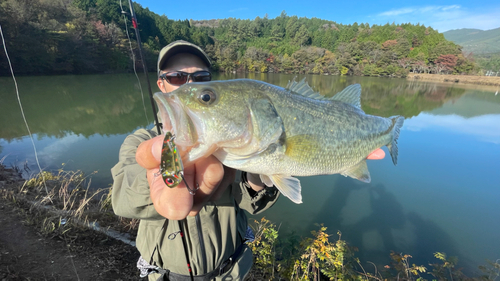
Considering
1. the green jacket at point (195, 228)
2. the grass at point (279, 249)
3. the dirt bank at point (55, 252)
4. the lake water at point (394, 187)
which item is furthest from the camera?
the lake water at point (394, 187)

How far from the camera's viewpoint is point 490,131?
12250 millimetres

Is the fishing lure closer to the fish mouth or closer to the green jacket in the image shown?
the fish mouth

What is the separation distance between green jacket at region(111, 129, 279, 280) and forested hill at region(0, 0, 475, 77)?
4.44m

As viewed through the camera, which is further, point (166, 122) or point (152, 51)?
point (152, 51)

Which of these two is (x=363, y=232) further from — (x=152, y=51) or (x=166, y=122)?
(x=152, y=51)

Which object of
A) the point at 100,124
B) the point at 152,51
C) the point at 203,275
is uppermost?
the point at 152,51

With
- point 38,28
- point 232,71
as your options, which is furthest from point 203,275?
point 232,71

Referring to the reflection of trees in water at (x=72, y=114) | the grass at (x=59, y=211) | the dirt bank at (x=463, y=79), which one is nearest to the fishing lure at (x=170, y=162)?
the grass at (x=59, y=211)

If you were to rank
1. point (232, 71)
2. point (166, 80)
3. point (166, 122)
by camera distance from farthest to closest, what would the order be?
point (232, 71) < point (166, 80) < point (166, 122)

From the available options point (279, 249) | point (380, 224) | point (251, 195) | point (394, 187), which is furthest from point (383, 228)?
point (251, 195)

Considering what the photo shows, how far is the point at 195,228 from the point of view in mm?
1688

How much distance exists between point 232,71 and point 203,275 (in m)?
55.5

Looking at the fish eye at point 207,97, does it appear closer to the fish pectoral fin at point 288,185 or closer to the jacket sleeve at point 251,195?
the fish pectoral fin at point 288,185

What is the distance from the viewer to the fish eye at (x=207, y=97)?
4.12 ft
